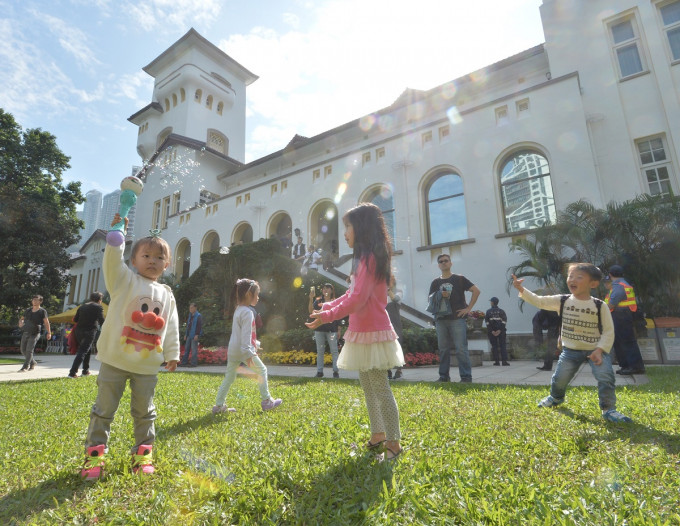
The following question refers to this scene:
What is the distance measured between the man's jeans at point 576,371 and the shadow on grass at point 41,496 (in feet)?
13.5

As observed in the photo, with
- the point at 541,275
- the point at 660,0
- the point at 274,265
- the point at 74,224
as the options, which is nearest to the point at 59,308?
→ the point at 74,224

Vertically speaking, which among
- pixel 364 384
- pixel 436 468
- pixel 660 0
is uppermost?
pixel 660 0

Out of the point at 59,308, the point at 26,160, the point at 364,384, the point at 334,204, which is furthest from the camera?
the point at 59,308

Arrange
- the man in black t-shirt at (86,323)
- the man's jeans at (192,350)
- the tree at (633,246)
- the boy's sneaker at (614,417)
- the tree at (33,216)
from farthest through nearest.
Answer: the tree at (33,216)
the man's jeans at (192,350)
the tree at (633,246)
the man in black t-shirt at (86,323)
the boy's sneaker at (614,417)

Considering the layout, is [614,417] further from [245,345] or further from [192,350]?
[192,350]

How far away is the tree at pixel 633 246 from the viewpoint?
882 cm

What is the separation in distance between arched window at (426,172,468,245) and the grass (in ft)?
→ 37.1

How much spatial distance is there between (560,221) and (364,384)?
10.6 metres

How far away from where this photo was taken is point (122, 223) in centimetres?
251

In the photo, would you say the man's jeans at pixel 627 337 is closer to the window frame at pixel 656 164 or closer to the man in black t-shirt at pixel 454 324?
the man in black t-shirt at pixel 454 324

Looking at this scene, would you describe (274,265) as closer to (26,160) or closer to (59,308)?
(26,160)

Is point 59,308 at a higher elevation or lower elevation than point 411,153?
lower

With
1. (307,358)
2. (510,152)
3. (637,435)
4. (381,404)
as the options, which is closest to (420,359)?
(307,358)

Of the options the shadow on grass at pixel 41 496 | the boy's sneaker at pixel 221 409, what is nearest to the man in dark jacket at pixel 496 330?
the boy's sneaker at pixel 221 409
